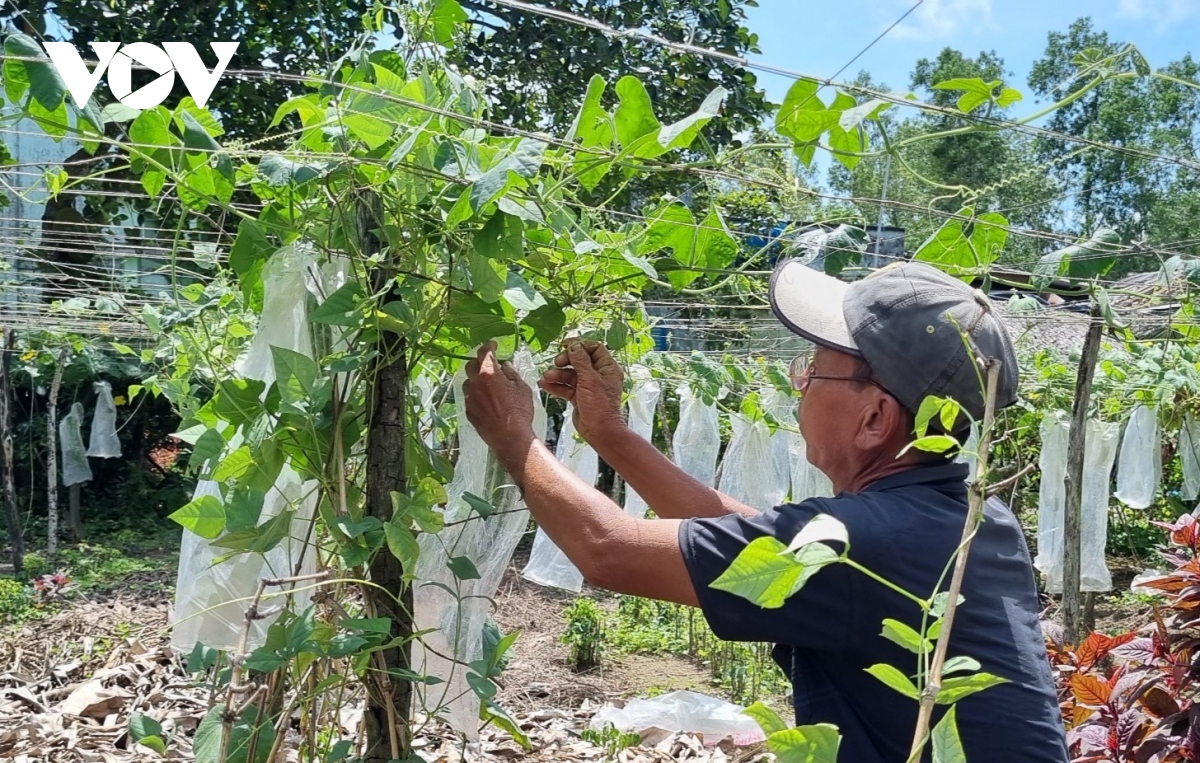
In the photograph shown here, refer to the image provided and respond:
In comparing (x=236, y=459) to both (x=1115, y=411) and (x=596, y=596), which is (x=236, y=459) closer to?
(x=596, y=596)

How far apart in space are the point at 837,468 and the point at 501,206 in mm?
596

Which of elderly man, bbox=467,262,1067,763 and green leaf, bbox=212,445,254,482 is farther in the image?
green leaf, bbox=212,445,254,482

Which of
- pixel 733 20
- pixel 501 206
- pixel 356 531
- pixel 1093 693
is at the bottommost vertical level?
pixel 1093 693

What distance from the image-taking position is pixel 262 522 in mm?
1801

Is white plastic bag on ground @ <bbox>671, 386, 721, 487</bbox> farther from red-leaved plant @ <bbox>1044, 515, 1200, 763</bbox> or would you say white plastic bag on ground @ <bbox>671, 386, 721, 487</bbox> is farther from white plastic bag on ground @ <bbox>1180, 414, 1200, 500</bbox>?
red-leaved plant @ <bbox>1044, 515, 1200, 763</bbox>

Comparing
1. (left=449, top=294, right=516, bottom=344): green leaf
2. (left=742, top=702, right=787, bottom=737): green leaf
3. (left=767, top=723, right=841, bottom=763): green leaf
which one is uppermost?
(left=449, top=294, right=516, bottom=344): green leaf

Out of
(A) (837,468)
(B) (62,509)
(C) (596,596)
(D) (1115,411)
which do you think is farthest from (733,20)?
(B) (62,509)

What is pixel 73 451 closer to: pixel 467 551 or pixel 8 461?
pixel 8 461

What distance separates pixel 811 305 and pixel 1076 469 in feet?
8.49

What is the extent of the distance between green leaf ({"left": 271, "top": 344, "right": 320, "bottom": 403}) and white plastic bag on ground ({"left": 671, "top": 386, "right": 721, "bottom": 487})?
17.8 ft

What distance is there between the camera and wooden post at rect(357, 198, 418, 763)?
59.7 inches

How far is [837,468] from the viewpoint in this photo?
1477 millimetres

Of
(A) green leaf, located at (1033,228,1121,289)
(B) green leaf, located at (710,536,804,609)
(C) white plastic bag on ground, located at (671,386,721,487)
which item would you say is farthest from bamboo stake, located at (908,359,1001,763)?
(C) white plastic bag on ground, located at (671,386,721,487)

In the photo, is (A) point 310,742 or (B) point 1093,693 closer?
(A) point 310,742
